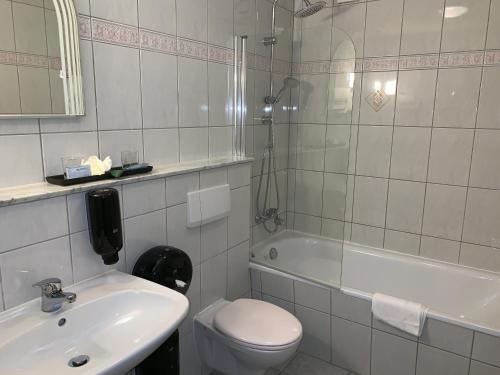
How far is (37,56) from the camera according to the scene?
1.31 metres

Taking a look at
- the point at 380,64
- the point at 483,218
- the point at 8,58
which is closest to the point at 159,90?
the point at 8,58

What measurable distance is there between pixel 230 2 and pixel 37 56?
1245 mm

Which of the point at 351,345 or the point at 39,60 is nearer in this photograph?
the point at 39,60

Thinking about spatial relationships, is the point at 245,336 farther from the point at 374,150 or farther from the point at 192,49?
the point at 374,150

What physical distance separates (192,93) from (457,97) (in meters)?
1.62

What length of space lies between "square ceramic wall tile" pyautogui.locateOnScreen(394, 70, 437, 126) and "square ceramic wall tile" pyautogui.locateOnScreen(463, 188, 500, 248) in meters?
0.55

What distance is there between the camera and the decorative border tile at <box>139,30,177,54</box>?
167 cm

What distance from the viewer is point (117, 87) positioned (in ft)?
5.20

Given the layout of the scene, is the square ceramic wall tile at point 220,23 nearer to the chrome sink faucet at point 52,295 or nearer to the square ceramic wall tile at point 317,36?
the square ceramic wall tile at point 317,36

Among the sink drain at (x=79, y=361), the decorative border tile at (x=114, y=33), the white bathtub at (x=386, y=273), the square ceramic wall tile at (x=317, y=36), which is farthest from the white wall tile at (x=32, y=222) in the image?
the square ceramic wall tile at (x=317, y=36)

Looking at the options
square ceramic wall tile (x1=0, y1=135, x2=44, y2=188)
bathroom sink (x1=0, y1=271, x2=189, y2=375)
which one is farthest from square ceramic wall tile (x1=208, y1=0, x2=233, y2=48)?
bathroom sink (x1=0, y1=271, x2=189, y2=375)

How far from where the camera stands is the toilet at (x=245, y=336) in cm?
171

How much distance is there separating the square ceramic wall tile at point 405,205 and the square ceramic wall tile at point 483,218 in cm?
28

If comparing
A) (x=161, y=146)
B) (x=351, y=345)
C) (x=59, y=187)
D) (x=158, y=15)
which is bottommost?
(x=351, y=345)
